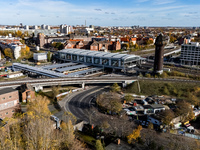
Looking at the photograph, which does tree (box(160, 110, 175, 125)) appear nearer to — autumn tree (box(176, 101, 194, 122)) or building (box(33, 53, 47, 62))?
autumn tree (box(176, 101, 194, 122))

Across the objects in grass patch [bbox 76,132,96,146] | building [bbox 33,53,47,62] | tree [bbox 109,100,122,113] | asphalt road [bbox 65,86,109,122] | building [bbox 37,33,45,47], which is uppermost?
building [bbox 37,33,45,47]

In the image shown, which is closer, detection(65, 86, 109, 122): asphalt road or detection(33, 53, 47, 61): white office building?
detection(65, 86, 109, 122): asphalt road

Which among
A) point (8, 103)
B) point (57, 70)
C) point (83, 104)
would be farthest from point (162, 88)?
point (8, 103)

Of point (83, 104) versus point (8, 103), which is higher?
point (8, 103)

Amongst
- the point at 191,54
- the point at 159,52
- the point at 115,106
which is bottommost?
the point at 115,106

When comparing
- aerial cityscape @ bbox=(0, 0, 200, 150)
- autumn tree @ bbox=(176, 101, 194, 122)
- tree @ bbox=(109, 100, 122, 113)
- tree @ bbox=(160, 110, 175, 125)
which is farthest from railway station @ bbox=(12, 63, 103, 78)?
autumn tree @ bbox=(176, 101, 194, 122)

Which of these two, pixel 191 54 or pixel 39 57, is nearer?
pixel 191 54

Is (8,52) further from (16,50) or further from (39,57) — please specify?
(39,57)
